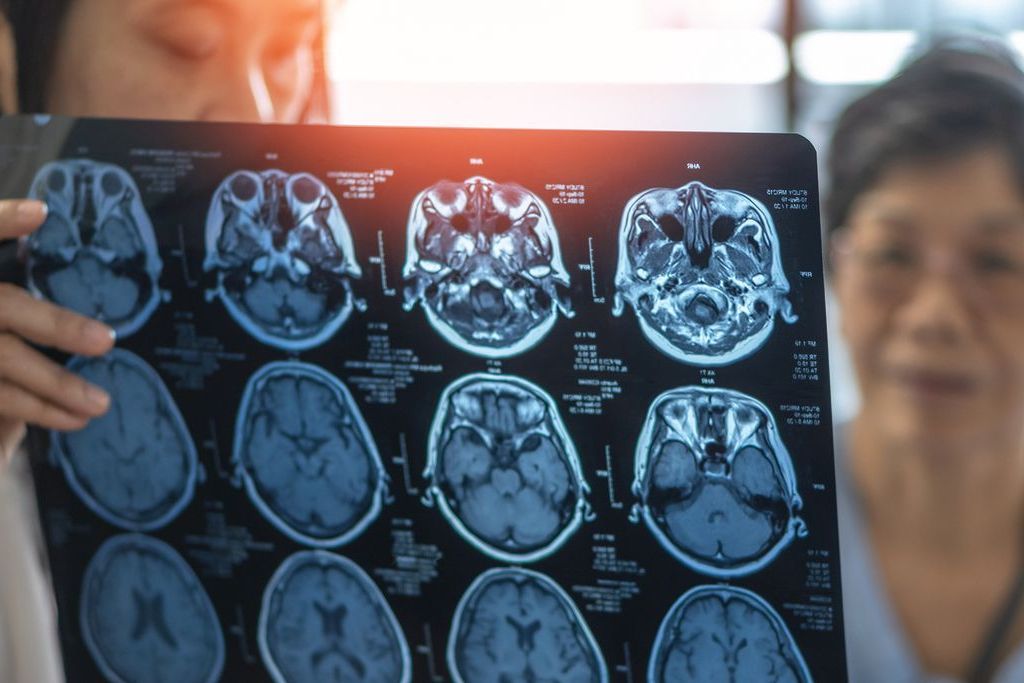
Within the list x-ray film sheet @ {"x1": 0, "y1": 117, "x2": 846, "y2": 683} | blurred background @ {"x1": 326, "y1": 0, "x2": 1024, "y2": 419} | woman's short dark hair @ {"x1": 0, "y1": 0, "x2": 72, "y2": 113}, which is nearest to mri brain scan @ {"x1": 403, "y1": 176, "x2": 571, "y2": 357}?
x-ray film sheet @ {"x1": 0, "y1": 117, "x2": 846, "y2": 683}

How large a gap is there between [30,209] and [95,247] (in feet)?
0.16

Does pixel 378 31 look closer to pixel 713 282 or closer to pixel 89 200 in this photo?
pixel 89 200

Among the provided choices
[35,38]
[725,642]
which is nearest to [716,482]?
[725,642]

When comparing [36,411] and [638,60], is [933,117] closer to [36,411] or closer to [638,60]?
[36,411]

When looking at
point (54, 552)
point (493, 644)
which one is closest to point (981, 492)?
point (493, 644)

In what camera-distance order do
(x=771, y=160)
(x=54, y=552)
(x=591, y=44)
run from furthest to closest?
(x=591, y=44) < (x=54, y=552) < (x=771, y=160)

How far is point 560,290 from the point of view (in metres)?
0.68

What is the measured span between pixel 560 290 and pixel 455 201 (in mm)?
83

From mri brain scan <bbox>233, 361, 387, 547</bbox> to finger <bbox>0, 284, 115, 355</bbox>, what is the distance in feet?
0.38

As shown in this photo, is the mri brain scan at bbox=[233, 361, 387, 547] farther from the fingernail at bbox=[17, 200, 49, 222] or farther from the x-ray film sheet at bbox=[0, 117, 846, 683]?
the fingernail at bbox=[17, 200, 49, 222]

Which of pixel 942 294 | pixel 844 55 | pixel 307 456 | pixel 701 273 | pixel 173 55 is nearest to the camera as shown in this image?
pixel 701 273

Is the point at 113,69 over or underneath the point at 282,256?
over

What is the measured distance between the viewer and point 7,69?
1.02 m

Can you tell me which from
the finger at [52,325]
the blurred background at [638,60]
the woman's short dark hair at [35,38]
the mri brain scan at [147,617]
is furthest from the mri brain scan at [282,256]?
the blurred background at [638,60]
